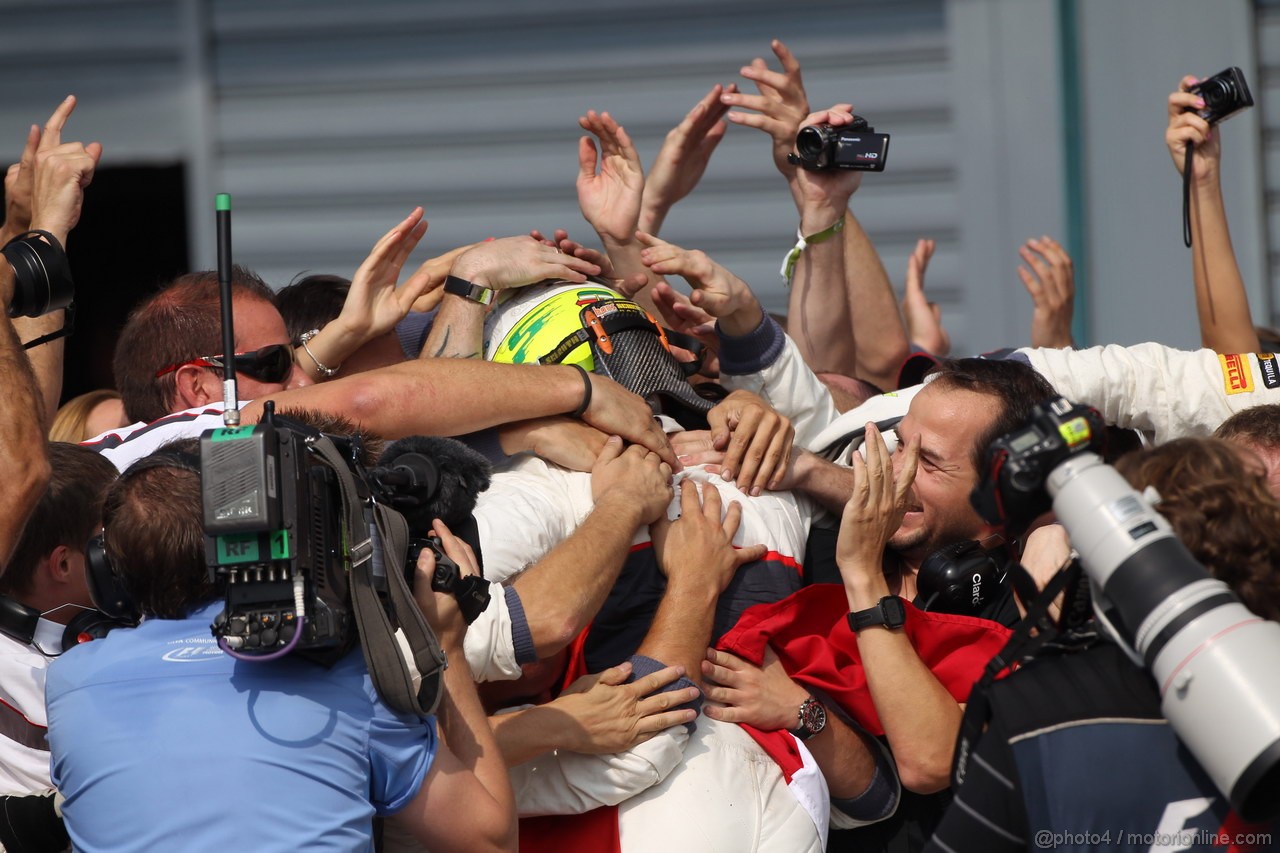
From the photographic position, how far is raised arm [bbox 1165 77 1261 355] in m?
3.47

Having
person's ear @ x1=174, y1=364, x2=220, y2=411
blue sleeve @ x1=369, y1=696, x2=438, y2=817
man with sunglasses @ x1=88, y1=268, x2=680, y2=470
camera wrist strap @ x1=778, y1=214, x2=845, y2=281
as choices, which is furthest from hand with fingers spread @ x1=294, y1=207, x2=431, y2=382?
blue sleeve @ x1=369, y1=696, x2=438, y2=817

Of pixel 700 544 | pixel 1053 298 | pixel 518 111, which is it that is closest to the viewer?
pixel 700 544

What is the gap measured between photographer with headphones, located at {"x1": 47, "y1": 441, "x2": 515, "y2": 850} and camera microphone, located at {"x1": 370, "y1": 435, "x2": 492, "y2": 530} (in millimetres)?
196

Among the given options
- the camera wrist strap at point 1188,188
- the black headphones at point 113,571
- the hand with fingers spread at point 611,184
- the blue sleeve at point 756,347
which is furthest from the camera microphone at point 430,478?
the camera wrist strap at point 1188,188

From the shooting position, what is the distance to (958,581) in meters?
2.74

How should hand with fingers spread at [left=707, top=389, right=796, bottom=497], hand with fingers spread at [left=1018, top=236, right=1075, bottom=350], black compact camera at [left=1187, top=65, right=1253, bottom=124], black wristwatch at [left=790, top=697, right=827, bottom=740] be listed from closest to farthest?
1. black wristwatch at [left=790, top=697, right=827, bottom=740]
2. hand with fingers spread at [left=707, top=389, right=796, bottom=497]
3. black compact camera at [left=1187, top=65, right=1253, bottom=124]
4. hand with fingers spread at [left=1018, top=236, right=1075, bottom=350]

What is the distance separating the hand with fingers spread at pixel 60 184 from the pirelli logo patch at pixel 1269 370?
262 centimetres

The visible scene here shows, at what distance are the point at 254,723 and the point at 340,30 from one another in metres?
3.89

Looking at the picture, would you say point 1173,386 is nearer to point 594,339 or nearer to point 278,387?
point 594,339

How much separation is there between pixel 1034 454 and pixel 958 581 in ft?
3.18

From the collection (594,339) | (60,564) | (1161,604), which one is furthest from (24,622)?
(1161,604)

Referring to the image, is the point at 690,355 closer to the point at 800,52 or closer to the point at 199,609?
the point at 199,609

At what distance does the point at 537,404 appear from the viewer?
2820mm

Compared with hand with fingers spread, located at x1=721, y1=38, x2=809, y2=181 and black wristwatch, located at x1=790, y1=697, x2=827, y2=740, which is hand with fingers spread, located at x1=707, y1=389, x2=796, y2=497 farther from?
hand with fingers spread, located at x1=721, y1=38, x2=809, y2=181
